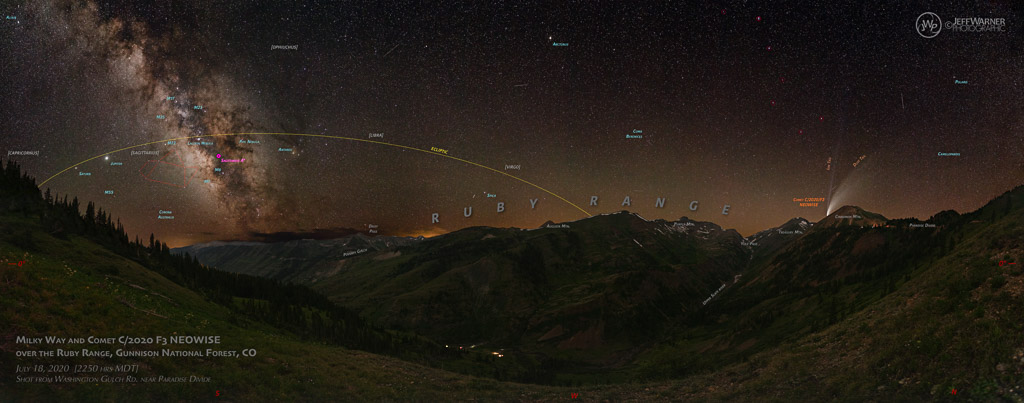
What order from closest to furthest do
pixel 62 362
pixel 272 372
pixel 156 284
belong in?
pixel 62 362 < pixel 272 372 < pixel 156 284

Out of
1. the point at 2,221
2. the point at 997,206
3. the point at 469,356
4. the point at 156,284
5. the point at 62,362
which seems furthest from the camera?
the point at 469,356

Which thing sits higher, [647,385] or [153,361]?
[153,361]

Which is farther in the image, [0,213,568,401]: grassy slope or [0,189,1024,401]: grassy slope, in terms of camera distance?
[0,189,1024,401]: grassy slope

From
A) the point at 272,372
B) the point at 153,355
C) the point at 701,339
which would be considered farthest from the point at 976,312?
the point at 701,339

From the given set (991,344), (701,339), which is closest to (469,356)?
(701,339)

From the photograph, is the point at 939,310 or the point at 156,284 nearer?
the point at 939,310

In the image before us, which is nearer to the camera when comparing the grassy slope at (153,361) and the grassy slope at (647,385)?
the grassy slope at (153,361)

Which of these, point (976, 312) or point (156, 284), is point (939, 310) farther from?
point (156, 284)

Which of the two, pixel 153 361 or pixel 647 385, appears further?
pixel 647 385

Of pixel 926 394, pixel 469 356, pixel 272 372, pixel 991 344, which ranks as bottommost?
pixel 469 356

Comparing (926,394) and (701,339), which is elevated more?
(926,394)
